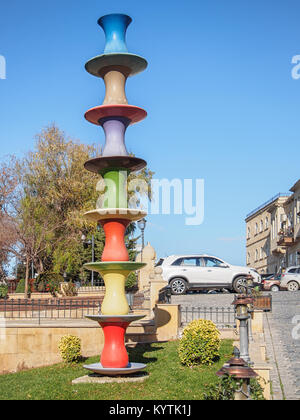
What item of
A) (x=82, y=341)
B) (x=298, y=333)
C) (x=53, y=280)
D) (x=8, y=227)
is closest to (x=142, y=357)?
(x=82, y=341)

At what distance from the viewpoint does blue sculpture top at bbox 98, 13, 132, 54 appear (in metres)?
12.1

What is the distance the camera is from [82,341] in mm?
15633

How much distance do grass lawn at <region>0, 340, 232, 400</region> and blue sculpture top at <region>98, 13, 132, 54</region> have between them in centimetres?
701

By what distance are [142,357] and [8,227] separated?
2096 centimetres

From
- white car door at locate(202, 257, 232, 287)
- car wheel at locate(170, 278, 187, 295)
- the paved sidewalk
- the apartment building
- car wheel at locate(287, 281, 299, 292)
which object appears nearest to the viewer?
the paved sidewalk

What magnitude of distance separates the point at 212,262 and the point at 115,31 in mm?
14705

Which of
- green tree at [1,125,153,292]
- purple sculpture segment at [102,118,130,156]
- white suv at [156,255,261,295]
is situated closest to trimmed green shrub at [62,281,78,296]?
green tree at [1,125,153,292]

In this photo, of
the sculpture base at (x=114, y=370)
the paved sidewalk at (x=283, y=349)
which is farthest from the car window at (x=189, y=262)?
the sculpture base at (x=114, y=370)

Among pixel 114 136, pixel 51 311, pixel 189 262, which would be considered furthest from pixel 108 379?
pixel 189 262

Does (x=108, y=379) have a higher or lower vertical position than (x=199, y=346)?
lower

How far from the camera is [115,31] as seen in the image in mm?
12172

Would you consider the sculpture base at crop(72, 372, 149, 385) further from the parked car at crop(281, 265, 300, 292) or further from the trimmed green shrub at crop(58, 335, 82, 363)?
the parked car at crop(281, 265, 300, 292)

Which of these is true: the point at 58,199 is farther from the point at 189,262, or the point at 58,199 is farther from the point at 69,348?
the point at 69,348
